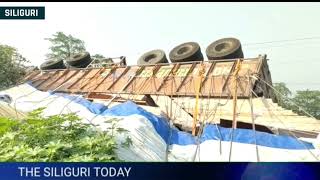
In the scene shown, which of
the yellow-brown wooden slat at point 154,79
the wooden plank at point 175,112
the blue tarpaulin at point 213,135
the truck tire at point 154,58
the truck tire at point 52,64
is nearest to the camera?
the blue tarpaulin at point 213,135

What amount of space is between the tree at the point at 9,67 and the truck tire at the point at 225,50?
3.91 meters

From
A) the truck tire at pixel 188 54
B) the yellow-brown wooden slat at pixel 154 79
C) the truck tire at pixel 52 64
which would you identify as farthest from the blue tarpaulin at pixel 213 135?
the truck tire at pixel 52 64

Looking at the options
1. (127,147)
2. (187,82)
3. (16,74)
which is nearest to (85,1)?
(127,147)

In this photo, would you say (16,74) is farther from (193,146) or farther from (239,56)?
(193,146)

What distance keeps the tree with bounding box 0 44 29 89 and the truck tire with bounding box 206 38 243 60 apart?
391 cm

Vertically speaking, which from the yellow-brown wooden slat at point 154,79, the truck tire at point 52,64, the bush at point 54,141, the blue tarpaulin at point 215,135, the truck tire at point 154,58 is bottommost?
the blue tarpaulin at point 215,135

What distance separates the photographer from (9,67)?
8305 mm

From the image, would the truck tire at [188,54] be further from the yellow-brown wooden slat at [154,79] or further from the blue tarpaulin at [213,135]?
the blue tarpaulin at [213,135]

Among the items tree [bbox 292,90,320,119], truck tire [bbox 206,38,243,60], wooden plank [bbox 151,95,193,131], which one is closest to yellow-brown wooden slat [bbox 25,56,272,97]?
wooden plank [bbox 151,95,193,131]

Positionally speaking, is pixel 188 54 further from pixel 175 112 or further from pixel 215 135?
pixel 215 135

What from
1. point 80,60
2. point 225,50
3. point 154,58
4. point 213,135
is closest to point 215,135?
point 213,135

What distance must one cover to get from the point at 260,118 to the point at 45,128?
3.50 m

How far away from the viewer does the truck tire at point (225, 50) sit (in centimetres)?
776

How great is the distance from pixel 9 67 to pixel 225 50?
14.8 ft
